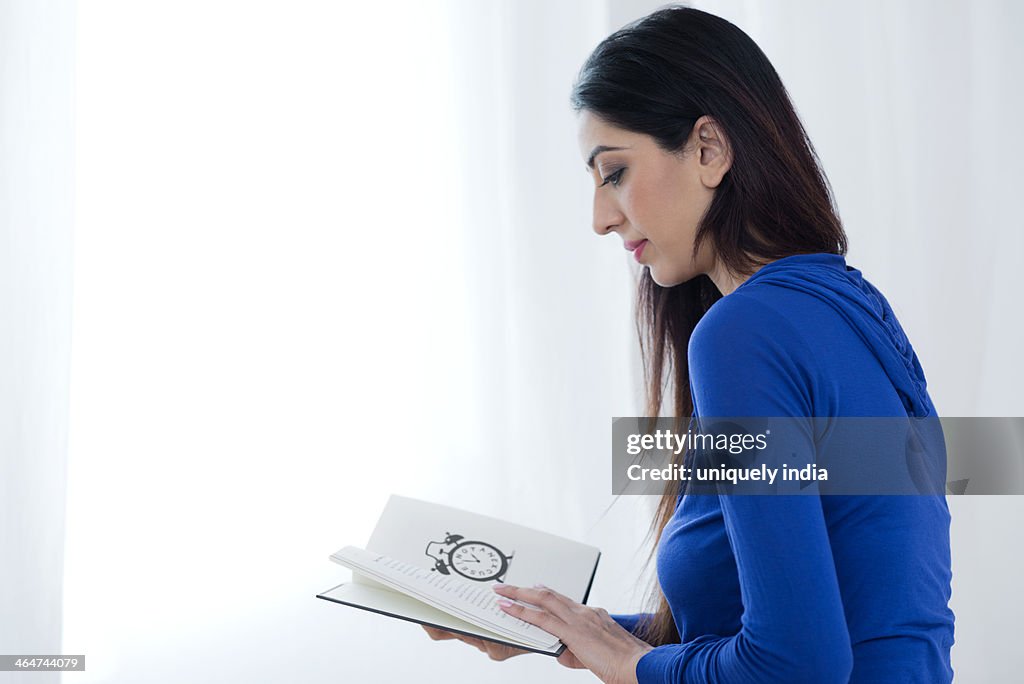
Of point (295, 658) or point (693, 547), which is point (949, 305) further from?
point (295, 658)

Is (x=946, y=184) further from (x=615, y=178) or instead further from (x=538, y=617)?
(x=538, y=617)

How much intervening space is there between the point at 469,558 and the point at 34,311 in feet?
3.06

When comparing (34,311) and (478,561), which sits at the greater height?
(34,311)

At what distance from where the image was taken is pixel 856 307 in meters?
0.72

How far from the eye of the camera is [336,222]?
1.78 meters

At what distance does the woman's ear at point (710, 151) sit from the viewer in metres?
0.79

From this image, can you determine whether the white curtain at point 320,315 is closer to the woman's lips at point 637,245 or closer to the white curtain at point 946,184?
the white curtain at point 946,184

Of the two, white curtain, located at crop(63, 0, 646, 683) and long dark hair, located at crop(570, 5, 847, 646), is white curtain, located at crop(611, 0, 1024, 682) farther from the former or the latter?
long dark hair, located at crop(570, 5, 847, 646)

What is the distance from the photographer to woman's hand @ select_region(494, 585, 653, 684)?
83 cm

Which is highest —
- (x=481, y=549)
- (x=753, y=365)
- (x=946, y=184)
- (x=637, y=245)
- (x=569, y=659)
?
(x=946, y=184)

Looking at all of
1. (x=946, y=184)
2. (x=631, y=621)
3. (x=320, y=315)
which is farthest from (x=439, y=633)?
(x=946, y=184)

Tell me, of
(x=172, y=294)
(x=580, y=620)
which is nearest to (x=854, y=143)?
(x=580, y=620)

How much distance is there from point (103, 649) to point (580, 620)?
1.16 meters

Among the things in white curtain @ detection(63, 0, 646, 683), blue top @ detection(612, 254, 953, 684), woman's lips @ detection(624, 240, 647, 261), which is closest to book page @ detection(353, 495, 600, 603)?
blue top @ detection(612, 254, 953, 684)
